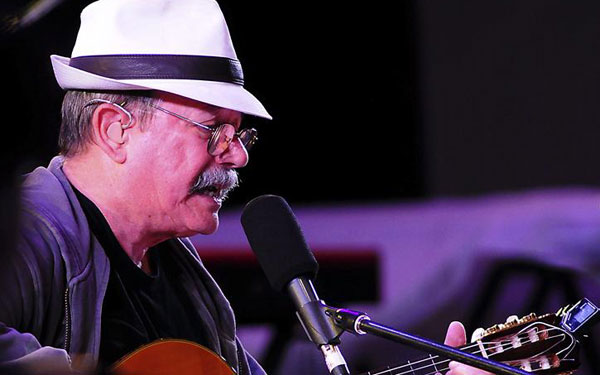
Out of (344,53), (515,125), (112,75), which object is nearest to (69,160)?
(112,75)

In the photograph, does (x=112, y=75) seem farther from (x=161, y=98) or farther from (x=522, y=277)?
(x=522, y=277)

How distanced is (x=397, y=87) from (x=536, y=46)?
0.73 meters

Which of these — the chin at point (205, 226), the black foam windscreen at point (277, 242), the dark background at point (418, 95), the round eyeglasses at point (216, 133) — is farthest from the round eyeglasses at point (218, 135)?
the dark background at point (418, 95)

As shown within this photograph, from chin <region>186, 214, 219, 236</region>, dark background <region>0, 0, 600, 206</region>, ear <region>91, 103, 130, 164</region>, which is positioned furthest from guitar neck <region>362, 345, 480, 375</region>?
dark background <region>0, 0, 600, 206</region>

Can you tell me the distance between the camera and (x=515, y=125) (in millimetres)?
4840

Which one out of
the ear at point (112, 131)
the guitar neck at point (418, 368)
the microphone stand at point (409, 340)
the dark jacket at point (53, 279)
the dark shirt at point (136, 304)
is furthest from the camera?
the ear at point (112, 131)

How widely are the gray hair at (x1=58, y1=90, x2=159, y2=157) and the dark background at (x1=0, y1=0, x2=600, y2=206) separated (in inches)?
77.2

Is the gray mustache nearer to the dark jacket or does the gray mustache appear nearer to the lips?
the lips

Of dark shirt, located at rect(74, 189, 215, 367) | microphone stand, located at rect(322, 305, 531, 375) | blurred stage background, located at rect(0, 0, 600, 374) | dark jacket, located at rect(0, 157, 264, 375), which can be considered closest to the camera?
microphone stand, located at rect(322, 305, 531, 375)

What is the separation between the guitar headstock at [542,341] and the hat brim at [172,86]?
804 mm

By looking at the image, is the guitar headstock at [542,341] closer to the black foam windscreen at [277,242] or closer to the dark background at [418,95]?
the black foam windscreen at [277,242]

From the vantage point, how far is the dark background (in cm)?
448

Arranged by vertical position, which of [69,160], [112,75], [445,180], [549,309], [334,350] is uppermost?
[112,75]

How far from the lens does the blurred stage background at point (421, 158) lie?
4441 mm
